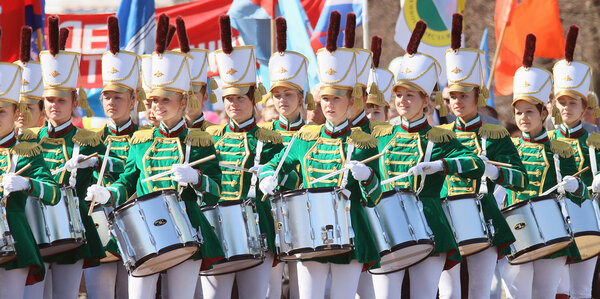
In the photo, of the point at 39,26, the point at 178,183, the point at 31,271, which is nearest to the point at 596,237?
the point at 178,183

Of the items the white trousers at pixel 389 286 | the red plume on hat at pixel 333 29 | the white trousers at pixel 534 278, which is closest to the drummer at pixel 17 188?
the red plume on hat at pixel 333 29

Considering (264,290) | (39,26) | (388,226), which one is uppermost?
(39,26)

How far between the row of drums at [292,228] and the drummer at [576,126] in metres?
1.13

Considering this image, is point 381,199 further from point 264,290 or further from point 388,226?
point 264,290

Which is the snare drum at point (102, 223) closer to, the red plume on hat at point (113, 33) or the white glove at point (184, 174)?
the red plume on hat at point (113, 33)

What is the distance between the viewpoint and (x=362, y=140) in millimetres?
7801

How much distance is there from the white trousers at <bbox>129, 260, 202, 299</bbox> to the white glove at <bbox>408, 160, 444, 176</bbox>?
5.42ft

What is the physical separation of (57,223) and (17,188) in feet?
2.28

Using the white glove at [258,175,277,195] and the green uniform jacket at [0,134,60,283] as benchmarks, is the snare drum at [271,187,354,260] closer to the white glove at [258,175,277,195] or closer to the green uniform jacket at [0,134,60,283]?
the white glove at [258,175,277,195]

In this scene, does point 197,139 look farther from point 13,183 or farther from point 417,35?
point 417,35

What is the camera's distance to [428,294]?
8.02m

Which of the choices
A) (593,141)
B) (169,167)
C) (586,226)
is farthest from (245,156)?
(593,141)

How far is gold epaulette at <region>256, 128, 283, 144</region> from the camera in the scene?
29.0 ft

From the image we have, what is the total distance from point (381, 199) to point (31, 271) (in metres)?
2.47
